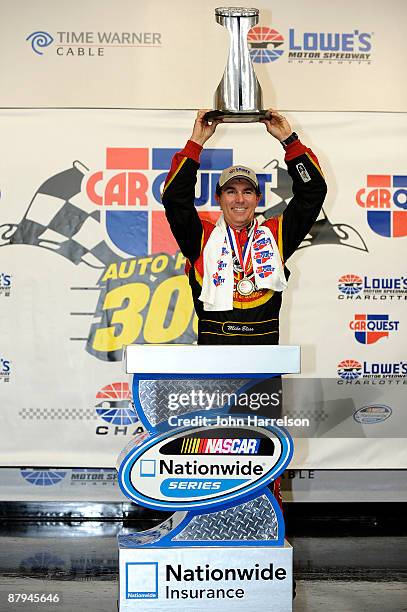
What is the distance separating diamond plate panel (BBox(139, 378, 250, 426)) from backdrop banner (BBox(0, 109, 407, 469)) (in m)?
1.92

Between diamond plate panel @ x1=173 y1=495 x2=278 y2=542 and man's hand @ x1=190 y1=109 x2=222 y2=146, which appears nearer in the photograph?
diamond plate panel @ x1=173 y1=495 x2=278 y2=542

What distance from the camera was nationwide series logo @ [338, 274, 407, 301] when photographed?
426cm

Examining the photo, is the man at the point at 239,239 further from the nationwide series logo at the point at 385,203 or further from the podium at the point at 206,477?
the nationwide series logo at the point at 385,203

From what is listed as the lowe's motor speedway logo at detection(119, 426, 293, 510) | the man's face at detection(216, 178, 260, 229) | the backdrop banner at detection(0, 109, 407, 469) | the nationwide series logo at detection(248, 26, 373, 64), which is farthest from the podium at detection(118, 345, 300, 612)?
the nationwide series logo at detection(248, 26, 373, 64)

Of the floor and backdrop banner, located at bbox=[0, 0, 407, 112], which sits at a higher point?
backdrop banner, located at bbox=[0, 0, 407, 112]

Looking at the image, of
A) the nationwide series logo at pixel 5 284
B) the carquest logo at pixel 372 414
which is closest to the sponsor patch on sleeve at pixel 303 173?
the carquest logo at pixel 372 414

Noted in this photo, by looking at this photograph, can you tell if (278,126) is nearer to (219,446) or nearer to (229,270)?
(229,270)

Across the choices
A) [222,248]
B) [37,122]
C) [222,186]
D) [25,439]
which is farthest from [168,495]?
[37,122]

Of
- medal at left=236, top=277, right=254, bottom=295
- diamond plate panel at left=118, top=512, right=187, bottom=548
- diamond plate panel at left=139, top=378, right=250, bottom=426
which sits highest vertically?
medal at left=236, top=277, right=254, bottom=295

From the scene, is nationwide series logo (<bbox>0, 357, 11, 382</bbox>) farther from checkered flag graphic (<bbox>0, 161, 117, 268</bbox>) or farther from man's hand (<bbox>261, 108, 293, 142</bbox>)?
man's hand (<bbox>261, 108, 293, 142</bbox>)

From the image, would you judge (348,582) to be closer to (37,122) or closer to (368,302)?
(368,302)

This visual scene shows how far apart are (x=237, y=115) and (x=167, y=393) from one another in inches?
40.8

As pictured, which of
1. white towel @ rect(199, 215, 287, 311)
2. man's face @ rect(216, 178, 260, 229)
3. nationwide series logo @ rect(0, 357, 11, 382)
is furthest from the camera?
nationwide series logo @ rect(0, 357, 11, 382)

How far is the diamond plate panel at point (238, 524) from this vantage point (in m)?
2.32
